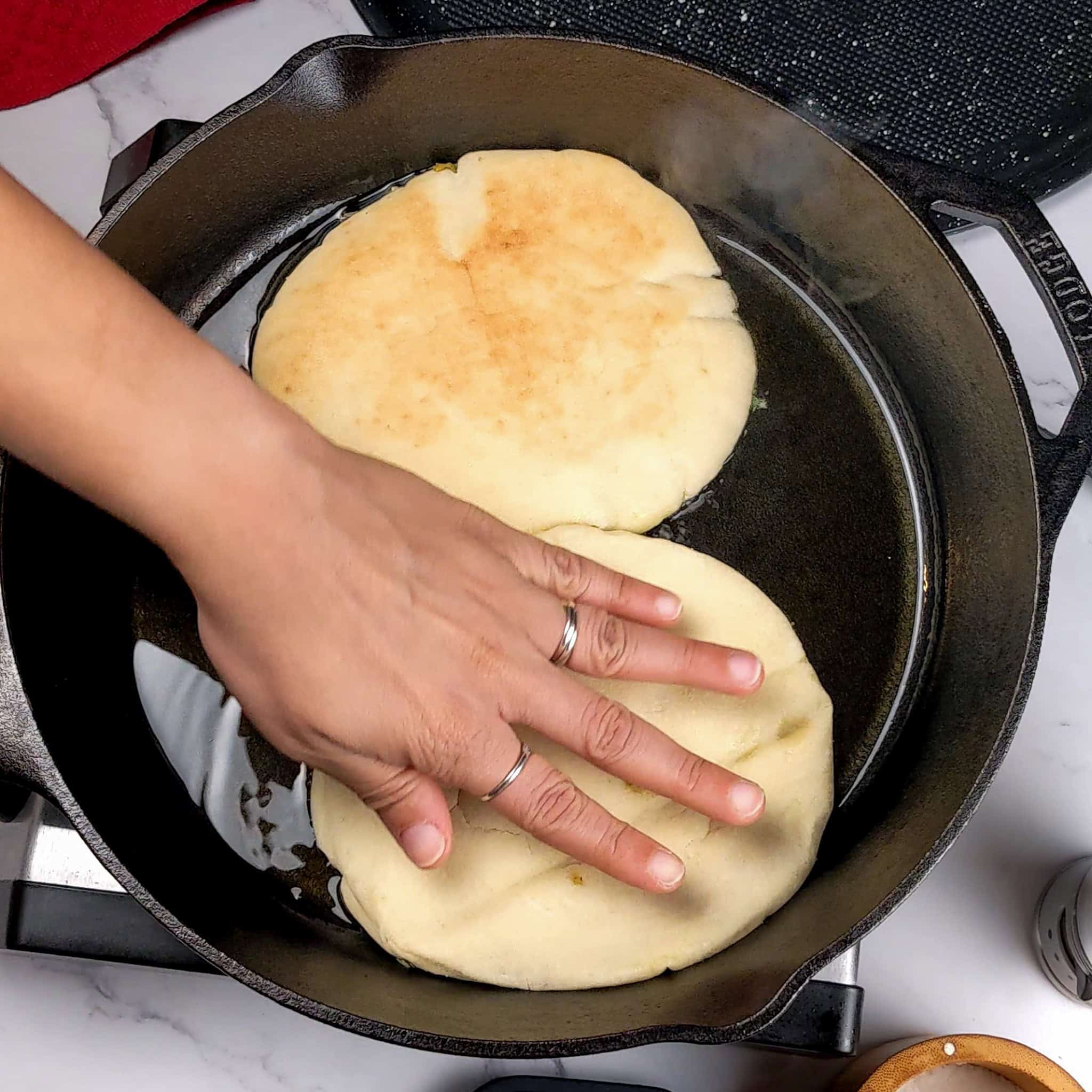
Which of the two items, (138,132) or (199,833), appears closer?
(199,833)

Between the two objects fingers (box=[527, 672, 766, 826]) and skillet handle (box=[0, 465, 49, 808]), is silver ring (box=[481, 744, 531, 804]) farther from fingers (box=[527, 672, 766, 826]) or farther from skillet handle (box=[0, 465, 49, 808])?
skillet handle (box=[0, 465, 49, 808])

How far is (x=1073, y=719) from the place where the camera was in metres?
1.08

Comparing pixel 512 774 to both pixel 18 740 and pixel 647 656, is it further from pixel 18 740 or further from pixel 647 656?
pixel 18 740

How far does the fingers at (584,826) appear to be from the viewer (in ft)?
2.46

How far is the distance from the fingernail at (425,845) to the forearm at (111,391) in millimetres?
257

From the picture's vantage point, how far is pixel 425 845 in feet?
2.43

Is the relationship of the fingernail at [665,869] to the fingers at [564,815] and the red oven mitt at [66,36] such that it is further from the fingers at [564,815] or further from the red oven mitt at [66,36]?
the red oven mitt at [66,36]

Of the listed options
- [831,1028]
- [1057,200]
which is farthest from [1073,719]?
[1057,200]

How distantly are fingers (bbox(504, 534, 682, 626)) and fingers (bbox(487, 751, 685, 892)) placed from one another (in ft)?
0.40

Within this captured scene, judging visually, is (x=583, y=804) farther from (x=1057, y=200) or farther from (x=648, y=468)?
(x=1057, y=200)

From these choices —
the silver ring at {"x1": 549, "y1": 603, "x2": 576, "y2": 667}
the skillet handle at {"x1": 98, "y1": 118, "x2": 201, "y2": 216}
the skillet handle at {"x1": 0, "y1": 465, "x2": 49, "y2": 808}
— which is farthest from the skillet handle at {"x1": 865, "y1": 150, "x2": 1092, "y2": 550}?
the skillet handle at {"x1": 0, "y1": 465, "x2": 49, "y2": 808}

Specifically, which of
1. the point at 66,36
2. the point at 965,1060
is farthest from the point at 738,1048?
the point at 66,36

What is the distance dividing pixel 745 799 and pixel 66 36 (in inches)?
39.0

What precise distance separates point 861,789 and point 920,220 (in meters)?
0.51
